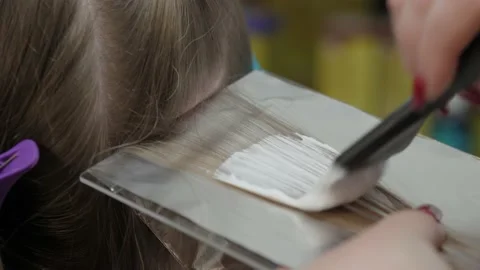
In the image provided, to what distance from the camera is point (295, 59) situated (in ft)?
5.04

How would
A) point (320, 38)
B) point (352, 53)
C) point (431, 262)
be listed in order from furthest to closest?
point (320, 38) → point (352, 53) → point (431, 262)

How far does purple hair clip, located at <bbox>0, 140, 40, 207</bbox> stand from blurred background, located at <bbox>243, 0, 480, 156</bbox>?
917 millimetres

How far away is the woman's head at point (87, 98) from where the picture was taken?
483mm

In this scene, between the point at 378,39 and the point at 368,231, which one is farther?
the point at 378,39

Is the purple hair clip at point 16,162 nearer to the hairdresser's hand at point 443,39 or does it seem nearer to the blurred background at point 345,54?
the hairdresser's hand at point 443,39

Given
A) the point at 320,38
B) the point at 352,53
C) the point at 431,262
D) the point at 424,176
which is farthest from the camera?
the point at 320,38

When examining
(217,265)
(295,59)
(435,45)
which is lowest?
(295,59)

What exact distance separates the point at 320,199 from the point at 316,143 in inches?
3.2

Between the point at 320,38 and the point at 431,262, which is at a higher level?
the point at 431,262

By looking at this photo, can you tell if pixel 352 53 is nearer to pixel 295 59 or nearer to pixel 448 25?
pixel 295 59

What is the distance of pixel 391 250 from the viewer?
1.20 feet

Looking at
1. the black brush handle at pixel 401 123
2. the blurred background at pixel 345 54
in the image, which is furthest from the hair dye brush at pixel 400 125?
the blurred background at pixel 345 54

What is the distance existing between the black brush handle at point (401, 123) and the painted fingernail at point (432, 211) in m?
0.04

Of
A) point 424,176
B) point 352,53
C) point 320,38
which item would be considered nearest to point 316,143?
point 424,176
